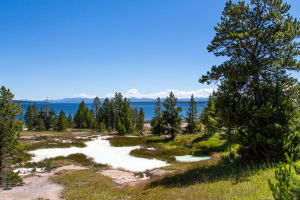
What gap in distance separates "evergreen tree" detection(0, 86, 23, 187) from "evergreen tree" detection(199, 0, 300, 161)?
16699mm

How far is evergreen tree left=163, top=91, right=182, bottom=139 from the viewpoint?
41625 millimetres

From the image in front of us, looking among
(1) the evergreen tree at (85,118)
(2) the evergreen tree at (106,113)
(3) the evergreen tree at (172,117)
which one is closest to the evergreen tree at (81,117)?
(1) the evergreen tree at (85,118)

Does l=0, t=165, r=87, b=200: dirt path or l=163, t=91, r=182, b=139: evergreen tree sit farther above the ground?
l=163, t=91, r=182, b=139: evergreen tree

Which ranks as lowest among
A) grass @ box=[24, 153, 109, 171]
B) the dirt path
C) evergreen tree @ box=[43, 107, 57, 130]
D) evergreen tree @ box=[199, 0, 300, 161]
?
grass @ box=[24, 153, 109, 171]

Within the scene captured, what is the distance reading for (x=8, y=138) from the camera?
13594 mm

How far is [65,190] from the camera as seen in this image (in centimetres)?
1241

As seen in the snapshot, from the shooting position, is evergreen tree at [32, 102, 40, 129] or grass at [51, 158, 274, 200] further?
evergreen tree at [32, 102, 40, 129]

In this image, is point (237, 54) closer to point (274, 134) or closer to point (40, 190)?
point (274, 134)

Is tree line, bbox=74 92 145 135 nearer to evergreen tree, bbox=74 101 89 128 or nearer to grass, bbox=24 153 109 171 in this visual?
evergreen tree, bbox=74 101 89 128

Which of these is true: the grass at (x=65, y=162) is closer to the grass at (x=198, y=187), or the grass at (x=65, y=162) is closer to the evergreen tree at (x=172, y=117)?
the grass at (x=198, y=187)

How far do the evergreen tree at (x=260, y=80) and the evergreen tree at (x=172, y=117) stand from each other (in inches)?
1121

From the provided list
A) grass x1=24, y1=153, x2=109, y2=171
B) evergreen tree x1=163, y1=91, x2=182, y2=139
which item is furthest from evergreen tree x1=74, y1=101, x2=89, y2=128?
grass x1=24, y1=153, x2=109, y2=171

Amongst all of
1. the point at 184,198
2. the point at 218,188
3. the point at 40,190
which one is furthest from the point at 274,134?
the point at 40,190

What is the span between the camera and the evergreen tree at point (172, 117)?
41.6 m
